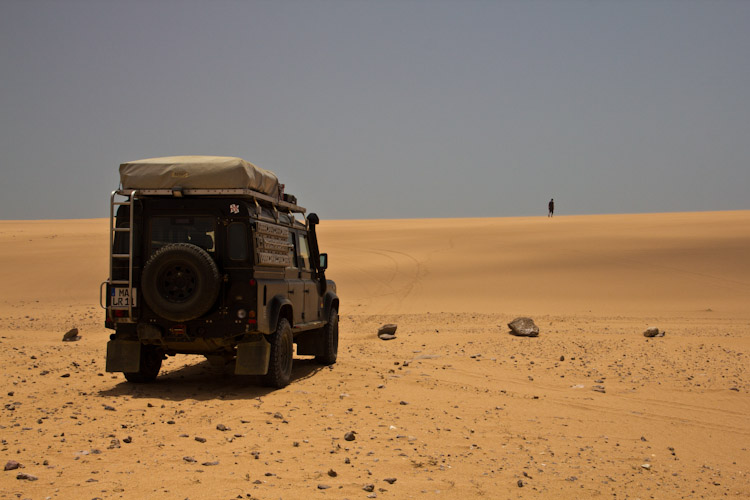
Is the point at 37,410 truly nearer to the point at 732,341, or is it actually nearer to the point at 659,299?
the point at 732,341

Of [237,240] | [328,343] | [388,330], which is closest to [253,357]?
[237,240]

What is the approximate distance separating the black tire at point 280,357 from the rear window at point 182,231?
1.37m

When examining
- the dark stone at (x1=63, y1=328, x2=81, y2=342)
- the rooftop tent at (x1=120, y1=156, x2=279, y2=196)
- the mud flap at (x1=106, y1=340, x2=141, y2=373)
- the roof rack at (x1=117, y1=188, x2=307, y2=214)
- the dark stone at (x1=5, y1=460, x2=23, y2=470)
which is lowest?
the dark stone at (x1=5, y1=460, x2=23, y2=470)

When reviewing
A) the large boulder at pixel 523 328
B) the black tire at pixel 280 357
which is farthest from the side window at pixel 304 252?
the large boulder at pixel 523 328

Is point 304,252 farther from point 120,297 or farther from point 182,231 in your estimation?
point 120,297

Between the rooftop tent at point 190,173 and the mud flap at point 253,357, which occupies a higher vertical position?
the rooftop tent at point 190,173

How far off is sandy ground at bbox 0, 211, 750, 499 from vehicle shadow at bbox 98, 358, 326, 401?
4 centimetres

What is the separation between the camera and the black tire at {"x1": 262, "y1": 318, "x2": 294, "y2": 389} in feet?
27.7

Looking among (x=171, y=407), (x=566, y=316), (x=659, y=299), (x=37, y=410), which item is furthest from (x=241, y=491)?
(x=659, y=299)

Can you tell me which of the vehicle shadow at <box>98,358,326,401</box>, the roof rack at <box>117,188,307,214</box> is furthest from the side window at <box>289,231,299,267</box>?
the vehicle shadow at <box>98,358,326,401</box>

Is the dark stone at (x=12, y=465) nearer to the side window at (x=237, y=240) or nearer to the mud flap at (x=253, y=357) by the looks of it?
the mud flap at (x=253, y=357)

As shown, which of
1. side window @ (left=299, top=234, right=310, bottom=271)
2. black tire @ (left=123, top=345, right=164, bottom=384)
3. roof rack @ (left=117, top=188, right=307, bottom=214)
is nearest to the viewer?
roof rack @ (left=117, top=188, right=307, bottom=214)

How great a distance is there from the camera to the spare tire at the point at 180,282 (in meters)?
7.71

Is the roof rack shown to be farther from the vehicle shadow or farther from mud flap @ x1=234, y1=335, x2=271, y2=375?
the vehicle shadow
